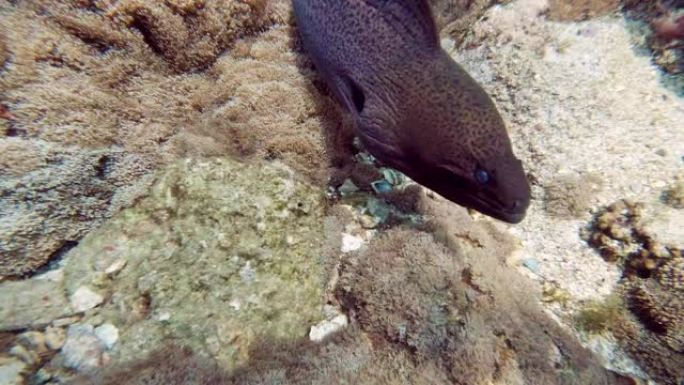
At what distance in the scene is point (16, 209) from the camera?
6.24 ft

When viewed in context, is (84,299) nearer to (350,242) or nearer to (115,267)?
(115,267)

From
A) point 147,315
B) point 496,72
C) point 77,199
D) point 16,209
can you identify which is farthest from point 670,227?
point 16,209

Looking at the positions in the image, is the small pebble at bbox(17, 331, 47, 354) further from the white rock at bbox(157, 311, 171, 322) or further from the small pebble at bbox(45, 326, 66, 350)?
the white rock at bbox(157, 311, 171, 322)

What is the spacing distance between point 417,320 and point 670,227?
1.94 meters

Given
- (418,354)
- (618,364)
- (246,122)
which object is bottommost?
(618,364)

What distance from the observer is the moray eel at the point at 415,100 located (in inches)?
74.9

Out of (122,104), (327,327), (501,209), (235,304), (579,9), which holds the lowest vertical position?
(327,327)

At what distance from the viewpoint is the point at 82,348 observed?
72.5 inches

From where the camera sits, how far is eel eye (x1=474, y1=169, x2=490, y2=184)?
1878 millimetres

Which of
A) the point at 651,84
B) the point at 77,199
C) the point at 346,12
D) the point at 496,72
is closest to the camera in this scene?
the point at 77,199

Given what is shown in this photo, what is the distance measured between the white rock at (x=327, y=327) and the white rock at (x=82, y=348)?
114 cm

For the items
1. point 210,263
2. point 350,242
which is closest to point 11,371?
point 210,263

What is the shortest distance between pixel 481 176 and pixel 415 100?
62cm

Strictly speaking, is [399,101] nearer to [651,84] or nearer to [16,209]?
[16,209]
